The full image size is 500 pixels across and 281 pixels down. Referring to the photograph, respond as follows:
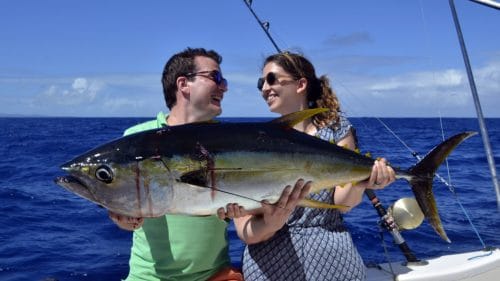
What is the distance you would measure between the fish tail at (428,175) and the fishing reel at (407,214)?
1506 millimetres

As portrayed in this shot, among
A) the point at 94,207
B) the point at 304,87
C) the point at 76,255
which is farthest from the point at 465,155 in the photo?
the point at 304,87

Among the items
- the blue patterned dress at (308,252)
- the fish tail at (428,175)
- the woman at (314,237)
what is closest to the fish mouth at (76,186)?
the woman at (314,237)

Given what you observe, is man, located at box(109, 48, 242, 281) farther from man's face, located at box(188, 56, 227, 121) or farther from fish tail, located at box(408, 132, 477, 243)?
fish tail, located at box(408, 132, 477, 243)

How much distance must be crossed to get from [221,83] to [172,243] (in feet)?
3.59

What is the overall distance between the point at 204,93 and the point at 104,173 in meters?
1.25

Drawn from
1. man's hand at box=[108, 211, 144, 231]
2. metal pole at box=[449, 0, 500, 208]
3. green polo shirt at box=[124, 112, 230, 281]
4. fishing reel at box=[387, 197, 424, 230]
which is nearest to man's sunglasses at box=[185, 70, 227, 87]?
green polo shirt at box=[124, 112, 230, 281]

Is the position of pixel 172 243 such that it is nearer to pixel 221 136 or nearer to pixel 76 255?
pixel 221 136

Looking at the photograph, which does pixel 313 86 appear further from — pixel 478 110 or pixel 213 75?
pixel 478 110

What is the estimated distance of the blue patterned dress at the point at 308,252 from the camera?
296 centimetres

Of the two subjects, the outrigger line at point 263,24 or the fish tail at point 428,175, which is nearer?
the fish tail at point 428,175

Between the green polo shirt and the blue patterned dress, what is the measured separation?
0.28 m

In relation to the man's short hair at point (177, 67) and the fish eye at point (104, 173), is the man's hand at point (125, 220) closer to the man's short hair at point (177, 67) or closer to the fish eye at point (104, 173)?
the fish eye at point (104, 173)

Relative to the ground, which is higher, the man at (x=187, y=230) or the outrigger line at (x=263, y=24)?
the outrigger line at (x=263, y=24)

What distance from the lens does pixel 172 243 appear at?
126 inches
